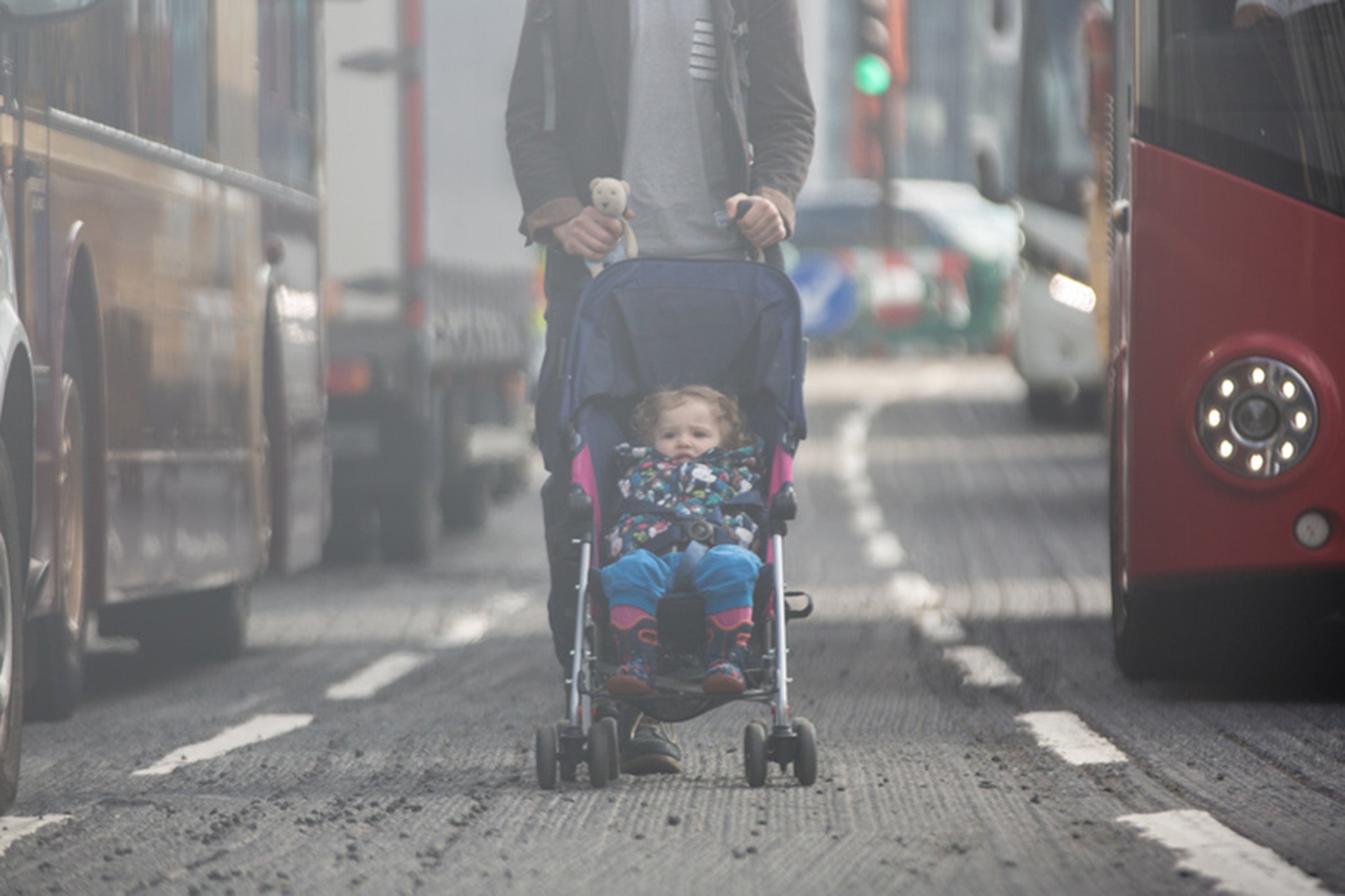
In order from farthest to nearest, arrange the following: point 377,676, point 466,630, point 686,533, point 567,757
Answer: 1. point 466,630
2. point 377,676
3. point 686,533
4. point 567,757

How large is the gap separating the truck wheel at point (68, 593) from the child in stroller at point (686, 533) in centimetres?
180

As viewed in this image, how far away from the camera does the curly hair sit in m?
6.79

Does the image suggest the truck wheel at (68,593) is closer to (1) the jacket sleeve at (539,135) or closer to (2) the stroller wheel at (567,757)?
Result: (1) the jacket sleeve at (539,135)

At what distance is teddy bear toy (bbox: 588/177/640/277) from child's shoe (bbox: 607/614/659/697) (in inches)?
38.4

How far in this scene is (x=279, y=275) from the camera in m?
11.1

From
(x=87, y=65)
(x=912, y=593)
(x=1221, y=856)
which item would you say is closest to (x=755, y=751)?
(x=1221, y=856)

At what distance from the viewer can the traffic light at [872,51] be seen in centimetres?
3089

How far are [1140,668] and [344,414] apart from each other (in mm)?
7067

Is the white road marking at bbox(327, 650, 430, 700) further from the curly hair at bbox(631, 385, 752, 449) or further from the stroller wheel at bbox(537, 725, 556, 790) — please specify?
the stroller wheel at bbox(537, 725, 556, 790)

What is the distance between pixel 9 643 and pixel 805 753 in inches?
68.7

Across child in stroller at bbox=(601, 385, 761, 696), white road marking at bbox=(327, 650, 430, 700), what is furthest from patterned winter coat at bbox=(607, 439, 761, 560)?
white road marking at bbox=(327, 650, 430, 700)

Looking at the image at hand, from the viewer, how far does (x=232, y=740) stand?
7.73 m

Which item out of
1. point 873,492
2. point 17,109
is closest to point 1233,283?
point 17,109

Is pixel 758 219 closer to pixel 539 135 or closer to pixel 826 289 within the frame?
pixel 539 135
